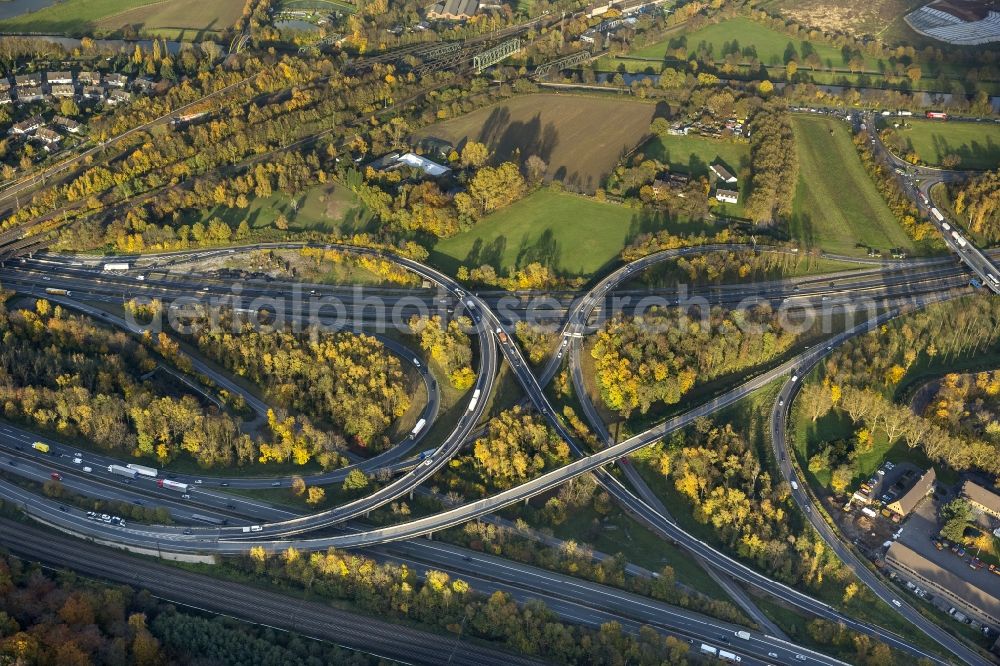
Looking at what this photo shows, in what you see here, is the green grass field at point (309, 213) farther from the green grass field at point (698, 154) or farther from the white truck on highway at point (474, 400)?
the green grass field at point (698, 154)

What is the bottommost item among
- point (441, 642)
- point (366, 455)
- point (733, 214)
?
point (441, 642)

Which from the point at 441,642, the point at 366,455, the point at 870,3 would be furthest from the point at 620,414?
the point at 870,3

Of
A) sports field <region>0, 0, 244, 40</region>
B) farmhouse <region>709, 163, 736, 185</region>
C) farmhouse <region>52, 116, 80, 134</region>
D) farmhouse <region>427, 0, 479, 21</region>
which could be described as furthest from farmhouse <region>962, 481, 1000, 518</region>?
sports field <region>0, 0, 244, 40</region>

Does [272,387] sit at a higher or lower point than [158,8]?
lower

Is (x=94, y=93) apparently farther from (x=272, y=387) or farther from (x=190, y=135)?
(x=272, y=387)

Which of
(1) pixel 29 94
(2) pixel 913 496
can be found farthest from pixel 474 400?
(1) pixel 29 94

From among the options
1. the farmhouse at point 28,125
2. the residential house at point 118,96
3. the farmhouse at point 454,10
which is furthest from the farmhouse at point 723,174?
the farmhouse at point 28,125

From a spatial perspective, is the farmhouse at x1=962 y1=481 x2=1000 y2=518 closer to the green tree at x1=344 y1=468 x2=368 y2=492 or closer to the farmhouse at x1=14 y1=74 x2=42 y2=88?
the green tree at x1=344 y1=468 x2=368 y2=492
